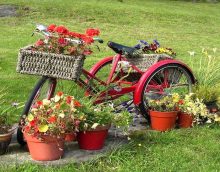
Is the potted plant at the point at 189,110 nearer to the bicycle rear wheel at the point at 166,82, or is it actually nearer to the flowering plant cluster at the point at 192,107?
the flowering plant cluster at the point at 192,107


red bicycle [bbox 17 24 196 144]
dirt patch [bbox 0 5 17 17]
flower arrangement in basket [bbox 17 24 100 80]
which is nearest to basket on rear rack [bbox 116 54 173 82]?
red bicycle [bbox 17 24 196 144]

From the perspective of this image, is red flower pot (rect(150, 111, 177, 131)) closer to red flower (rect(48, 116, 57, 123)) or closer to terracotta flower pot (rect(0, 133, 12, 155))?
red flower (rect(48, 116, 57, 123))

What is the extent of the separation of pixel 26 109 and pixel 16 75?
15.2 ft

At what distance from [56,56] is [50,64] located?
0.11 metres

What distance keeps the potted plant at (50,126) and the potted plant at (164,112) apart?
1.38 meters

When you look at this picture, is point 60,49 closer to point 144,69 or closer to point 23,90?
point 144,69

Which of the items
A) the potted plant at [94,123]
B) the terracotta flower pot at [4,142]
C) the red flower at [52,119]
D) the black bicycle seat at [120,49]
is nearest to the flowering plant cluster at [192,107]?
the black bicycle seat at [120,49]

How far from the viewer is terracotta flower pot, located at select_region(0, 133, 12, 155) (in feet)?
15.8

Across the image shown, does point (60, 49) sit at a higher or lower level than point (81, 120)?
higher

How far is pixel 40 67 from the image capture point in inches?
203

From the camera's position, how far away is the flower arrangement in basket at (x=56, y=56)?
5.11 metres

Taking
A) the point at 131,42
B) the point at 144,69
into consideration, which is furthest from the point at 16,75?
the point at 131,42

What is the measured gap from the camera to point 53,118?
184 inches

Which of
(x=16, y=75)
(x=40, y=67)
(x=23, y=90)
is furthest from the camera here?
(x=16, y=75)
